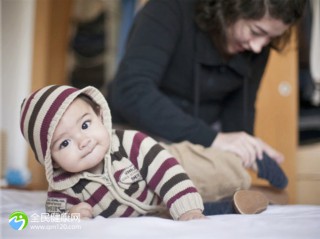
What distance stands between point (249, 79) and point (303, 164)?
605 mm

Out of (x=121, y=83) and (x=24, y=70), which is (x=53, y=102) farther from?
(x=24, y=70)

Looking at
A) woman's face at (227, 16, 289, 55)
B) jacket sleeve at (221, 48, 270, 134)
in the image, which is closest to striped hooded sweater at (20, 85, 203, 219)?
woman's face at (227, 16, 289, 55)

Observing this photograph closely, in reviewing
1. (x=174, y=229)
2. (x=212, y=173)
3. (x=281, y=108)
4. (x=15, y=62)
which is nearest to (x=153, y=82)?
(x=212, y=173)

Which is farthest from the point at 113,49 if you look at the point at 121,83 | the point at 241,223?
the point at 241,223

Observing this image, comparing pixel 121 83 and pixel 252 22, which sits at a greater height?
pixel 252 22

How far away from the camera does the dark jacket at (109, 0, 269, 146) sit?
32.7 inches

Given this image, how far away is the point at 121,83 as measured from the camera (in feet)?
2.88

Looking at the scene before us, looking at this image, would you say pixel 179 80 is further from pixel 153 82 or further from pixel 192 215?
pixel 192 215

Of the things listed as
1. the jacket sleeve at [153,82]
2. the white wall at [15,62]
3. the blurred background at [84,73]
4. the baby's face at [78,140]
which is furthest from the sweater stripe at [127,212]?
the white wall at [15,62]

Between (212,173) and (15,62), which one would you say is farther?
(15,62)

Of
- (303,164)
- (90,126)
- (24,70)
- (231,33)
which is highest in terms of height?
(231,33)

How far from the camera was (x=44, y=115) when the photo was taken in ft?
1.90

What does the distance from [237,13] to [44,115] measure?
1.66 ft

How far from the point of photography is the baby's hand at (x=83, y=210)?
23.4 inches
